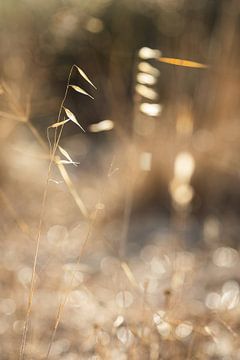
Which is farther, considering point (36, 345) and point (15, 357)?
point (36, 345)

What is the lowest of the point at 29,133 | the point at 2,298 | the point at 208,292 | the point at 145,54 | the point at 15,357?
the point at 29,133

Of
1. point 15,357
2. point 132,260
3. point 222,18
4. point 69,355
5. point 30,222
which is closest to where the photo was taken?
point 15,357

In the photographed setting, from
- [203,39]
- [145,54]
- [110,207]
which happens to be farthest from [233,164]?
[145,54]

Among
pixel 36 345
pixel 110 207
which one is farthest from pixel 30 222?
pixel 36 345

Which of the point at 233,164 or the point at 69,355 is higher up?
the point at 69,355

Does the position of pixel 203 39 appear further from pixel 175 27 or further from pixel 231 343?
pixel 231 343

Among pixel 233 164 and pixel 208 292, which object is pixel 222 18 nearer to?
pixel 233 164

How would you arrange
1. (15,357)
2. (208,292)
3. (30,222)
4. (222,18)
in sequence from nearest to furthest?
→ (15,357), (208,292), (30,222), (222,18)
